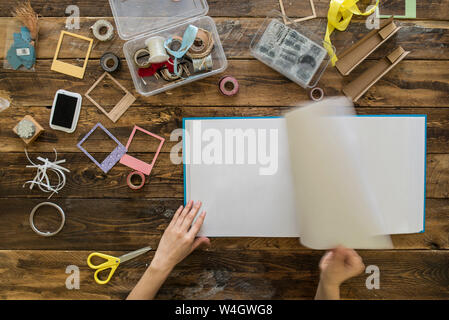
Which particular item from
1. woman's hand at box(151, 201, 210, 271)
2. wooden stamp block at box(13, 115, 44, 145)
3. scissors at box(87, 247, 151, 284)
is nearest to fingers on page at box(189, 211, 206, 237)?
woman's hand at box(151, 201, 210, 271)

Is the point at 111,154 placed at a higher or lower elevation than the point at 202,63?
lower

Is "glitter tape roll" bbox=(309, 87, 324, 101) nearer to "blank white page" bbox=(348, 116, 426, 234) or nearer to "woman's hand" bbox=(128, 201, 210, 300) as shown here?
"blank white page" bbox=(348, 116, 426, 234)

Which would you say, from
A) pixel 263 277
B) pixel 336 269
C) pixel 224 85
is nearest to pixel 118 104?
pixel 224 85

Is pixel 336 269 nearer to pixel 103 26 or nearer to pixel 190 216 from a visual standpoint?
pixel 190 216

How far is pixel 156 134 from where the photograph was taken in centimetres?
108

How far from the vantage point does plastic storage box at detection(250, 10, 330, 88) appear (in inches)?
41.5

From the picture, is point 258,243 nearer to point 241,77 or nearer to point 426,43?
point 241,77

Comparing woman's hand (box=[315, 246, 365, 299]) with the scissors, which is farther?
the scissors

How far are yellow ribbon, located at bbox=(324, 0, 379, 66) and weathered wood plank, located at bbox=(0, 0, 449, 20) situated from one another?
0.10 feet

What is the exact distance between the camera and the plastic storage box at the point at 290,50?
1.05 meters

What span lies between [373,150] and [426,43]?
402mm

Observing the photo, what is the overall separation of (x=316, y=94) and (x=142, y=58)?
58 centimetres

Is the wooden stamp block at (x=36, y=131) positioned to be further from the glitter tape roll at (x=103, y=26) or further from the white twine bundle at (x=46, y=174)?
the glitter tape roll at (x=103, y=26)

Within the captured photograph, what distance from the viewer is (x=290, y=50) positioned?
41.6 inches
